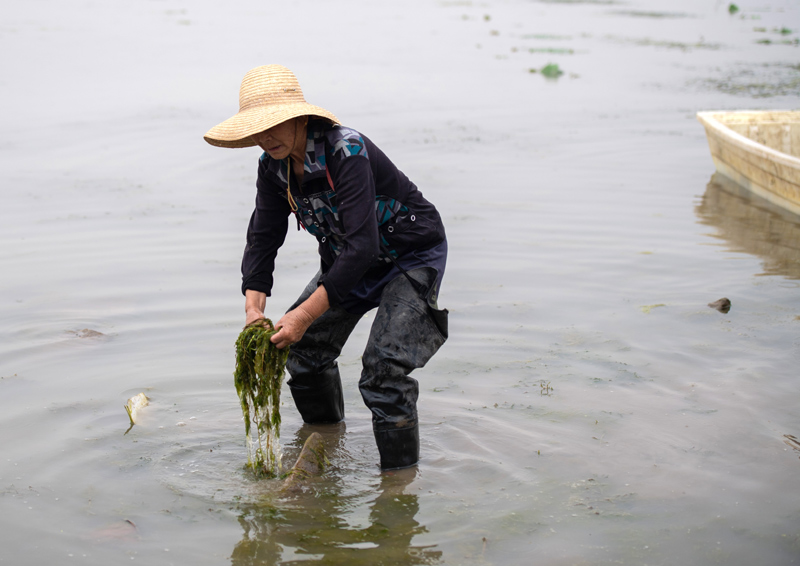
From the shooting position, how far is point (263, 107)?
12.2 ft

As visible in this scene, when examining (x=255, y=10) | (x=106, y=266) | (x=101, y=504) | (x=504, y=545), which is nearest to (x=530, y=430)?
(x=504, y=545)

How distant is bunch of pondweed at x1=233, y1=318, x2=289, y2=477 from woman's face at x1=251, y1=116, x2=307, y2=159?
845 millimetres

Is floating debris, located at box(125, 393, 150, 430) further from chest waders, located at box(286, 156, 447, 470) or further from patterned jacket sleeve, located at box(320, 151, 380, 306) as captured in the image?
patterned jacket sleeve, located at box(320, 151, 380, 306)

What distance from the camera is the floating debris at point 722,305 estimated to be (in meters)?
6.58

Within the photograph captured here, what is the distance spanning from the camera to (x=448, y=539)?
12.0 feet

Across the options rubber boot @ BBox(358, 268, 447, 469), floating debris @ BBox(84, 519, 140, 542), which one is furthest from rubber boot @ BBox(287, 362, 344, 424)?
floating debris @ BBox(84, 519, 140, 542)

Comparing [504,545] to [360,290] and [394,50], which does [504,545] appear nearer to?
[360,290]

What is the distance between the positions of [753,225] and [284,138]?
289 inches

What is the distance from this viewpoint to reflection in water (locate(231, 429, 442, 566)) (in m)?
3.50

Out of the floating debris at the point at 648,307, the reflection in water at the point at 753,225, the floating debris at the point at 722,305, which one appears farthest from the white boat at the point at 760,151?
the floating debris at the point at 648,307

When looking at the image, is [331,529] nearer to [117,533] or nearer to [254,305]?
[117,533]

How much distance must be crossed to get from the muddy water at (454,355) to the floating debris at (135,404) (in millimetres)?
60

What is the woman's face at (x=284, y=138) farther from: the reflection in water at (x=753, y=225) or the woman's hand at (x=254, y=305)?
the reflection in water at (x=753, y=225)

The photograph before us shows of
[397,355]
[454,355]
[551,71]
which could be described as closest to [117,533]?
[397,355]
